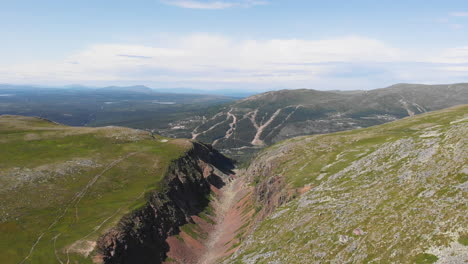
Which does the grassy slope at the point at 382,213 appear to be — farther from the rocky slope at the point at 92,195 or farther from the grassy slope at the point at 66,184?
the grassy slope at the point at 66,184

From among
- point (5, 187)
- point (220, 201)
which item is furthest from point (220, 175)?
point (5, 187)

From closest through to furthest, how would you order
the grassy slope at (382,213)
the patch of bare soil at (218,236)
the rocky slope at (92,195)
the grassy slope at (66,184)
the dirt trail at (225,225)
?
the grassy slope at (382,213), the grassy slope at (66,184), the rocky slope at (92,195), the patch of bare soil at (218,236), the dirt trail at (225,225)

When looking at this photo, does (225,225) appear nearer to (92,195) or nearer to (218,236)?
(218,236)

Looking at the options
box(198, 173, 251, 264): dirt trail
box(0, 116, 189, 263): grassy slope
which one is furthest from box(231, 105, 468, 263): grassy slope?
box(0, 116, 189, 263): grassy slope

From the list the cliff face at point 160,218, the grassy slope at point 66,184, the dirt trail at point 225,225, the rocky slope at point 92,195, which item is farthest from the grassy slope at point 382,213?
the grassy slope at point 66,184

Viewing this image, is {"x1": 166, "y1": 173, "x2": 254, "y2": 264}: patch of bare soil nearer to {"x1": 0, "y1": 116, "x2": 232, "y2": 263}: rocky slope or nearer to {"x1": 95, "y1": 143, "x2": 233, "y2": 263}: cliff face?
{"x1": 95, "y1": 143, "x2": 233, "y2": 263}: cliff face

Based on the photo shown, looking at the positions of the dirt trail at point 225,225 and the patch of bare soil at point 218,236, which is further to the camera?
the dirt trail at point 225,225
